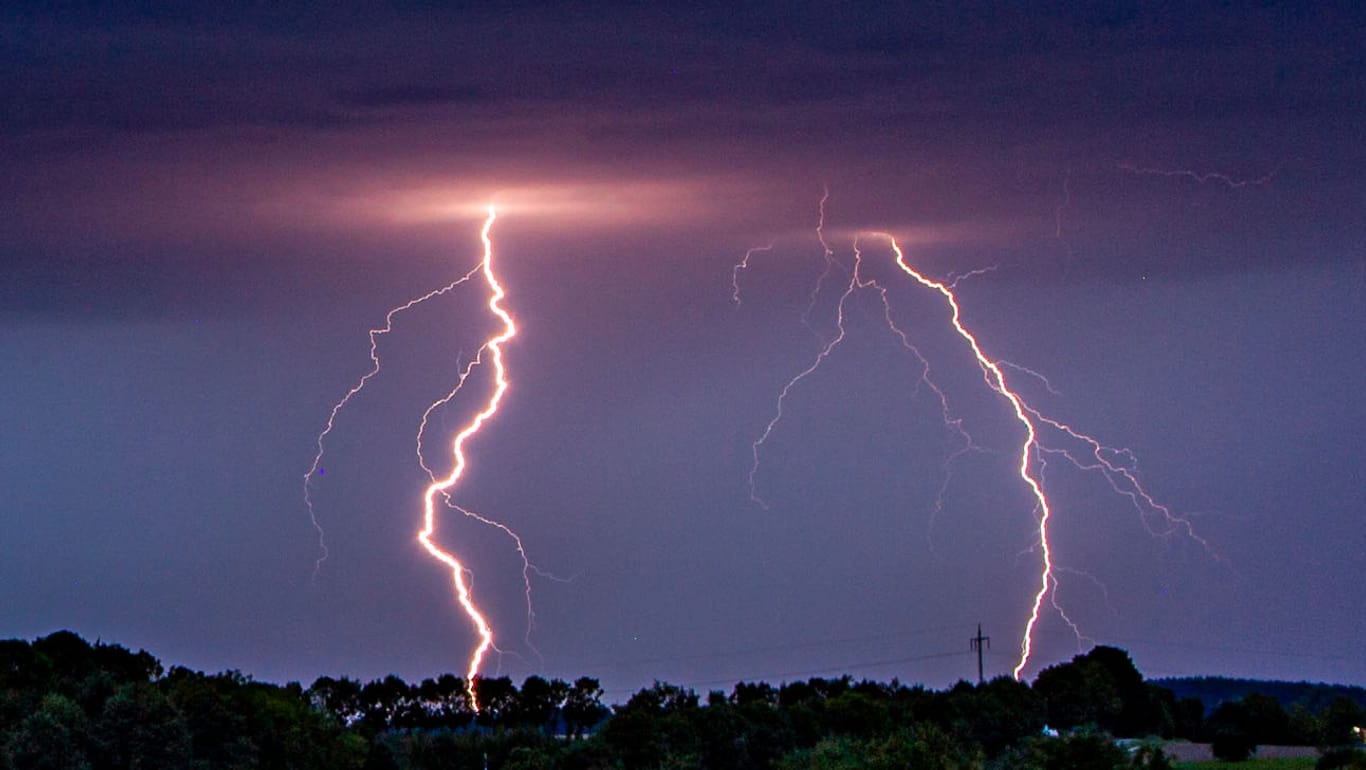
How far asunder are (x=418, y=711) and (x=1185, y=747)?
37.9 m

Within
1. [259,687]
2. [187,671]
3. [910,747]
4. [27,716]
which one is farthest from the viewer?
[187,671]

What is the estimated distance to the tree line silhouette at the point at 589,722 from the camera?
5275 cm

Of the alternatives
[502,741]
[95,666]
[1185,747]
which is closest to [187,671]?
[95,666]

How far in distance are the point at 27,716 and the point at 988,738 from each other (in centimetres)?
4232

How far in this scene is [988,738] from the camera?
86.3 metres

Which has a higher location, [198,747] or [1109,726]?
[1109,726]

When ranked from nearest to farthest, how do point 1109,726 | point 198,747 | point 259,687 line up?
point 198,747
point 259,687
point 1109,726

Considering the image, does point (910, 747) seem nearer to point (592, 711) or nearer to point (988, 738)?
point (988, 738)

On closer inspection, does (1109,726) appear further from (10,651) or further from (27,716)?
(27,716)

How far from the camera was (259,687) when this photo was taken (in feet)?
244

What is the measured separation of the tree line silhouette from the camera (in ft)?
173

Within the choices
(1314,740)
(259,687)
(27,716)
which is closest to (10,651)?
(259,687)

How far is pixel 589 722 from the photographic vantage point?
112m

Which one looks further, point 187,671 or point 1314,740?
point 1314,740
